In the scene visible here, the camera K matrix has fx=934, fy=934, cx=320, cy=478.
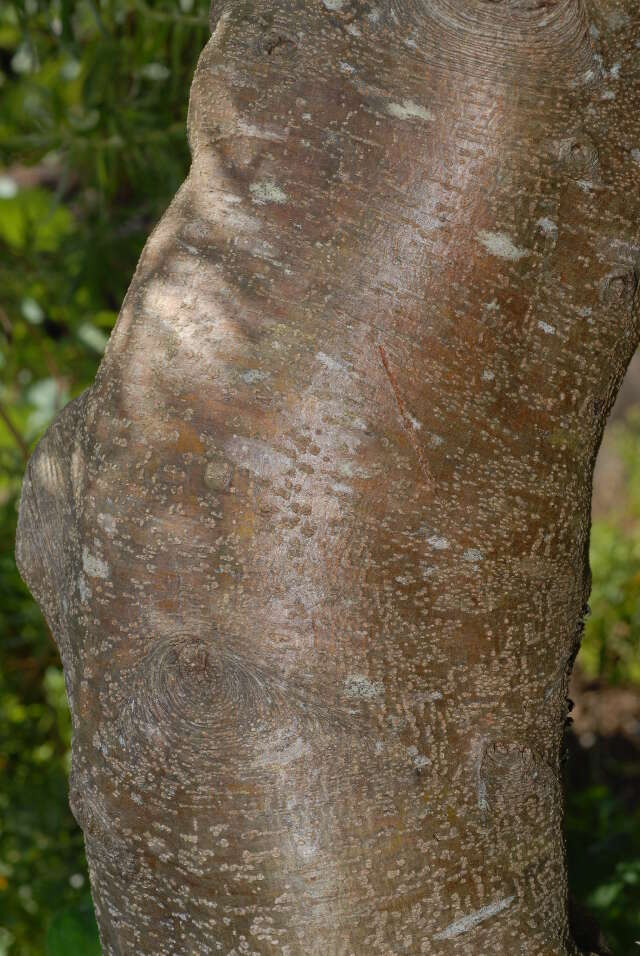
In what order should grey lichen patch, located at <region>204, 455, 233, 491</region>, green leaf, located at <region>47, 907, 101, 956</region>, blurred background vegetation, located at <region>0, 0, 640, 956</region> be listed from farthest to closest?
blurred background vegetation, located at <region>0, 0, 640, 956</region>, green leaf, located at <region>47, 907, 101, 956</region>, grey lichen patch, located at <region>204, 455, 233, 491</region>

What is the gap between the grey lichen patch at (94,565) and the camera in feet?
3.27

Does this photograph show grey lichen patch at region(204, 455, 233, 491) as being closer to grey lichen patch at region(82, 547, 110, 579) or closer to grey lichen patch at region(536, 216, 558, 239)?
grey lichen patch at region(82, 547, 110, 579)

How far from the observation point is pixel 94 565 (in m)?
1.01

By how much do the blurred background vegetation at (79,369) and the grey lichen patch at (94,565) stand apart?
0.84 m

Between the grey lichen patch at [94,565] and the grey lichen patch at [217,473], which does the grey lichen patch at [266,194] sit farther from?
the grey lichen patch at [94,565]

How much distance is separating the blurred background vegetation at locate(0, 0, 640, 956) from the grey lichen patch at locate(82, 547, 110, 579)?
2.77 ft

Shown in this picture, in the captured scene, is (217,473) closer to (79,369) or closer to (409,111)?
(409,111)

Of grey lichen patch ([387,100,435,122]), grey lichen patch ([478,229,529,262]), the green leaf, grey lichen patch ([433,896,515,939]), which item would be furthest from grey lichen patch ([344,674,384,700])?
the green leaf

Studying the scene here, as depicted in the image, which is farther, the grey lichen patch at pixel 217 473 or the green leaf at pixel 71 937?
the green leaf at pixel 71 937

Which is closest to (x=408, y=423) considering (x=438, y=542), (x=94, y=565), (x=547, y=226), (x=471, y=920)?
(x=438, y=542)

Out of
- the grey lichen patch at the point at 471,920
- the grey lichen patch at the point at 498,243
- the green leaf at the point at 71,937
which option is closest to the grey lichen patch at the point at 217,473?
the grey lichen patch at the point at 498,243

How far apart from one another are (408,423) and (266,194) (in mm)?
278

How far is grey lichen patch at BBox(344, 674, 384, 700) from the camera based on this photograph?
95 cm

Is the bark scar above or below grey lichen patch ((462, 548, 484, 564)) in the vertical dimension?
above
